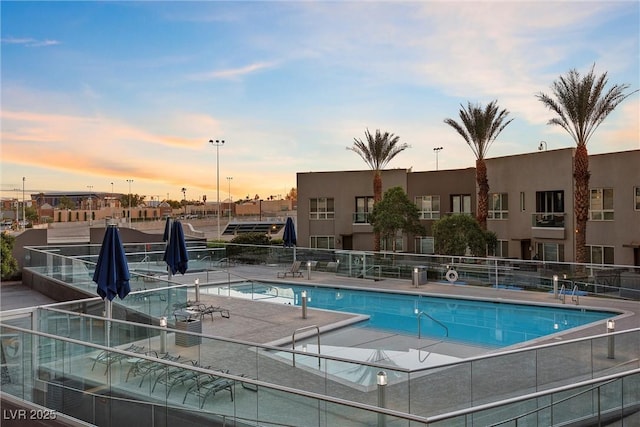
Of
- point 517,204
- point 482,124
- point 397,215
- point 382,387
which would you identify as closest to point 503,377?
point 382,387

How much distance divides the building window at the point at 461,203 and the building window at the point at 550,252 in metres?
7.35

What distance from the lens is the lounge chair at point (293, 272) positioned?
23.3 metres

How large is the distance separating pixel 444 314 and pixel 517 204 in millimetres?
17255

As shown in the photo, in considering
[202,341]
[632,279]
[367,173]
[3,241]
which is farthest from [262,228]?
[202,341]

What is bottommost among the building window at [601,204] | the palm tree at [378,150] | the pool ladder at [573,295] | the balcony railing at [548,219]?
the pool ladder at [573,295]

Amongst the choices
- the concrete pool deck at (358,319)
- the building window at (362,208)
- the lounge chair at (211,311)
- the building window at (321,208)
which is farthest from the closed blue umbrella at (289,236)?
the building window at (321,208)

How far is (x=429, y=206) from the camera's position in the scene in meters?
38.1

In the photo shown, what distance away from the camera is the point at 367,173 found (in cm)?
3909

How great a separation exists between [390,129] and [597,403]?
110 ft

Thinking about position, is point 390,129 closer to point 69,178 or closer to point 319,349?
point 319,349

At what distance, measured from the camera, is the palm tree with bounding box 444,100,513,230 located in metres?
31.6

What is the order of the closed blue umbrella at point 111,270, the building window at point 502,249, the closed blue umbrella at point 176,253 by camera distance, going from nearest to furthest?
1. the closed blue umbrella at point 111,270
2. the closed blue umbrella at point 176,253
3. the building window at point 502,249

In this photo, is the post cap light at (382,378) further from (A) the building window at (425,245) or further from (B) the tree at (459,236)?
(A) the building window at (425,245)

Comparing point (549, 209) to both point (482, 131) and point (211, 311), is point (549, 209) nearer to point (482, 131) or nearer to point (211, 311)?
point (482, 131)
